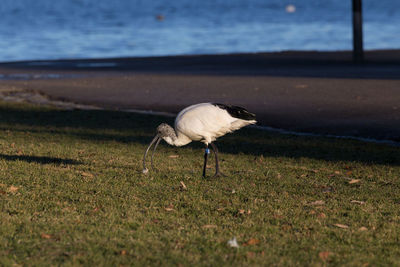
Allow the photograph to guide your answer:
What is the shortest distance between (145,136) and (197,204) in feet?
22.0

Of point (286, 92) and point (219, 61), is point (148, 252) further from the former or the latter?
point (219, 61)

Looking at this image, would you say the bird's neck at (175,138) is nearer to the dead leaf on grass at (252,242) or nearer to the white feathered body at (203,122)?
the white feathered body at (203,122)

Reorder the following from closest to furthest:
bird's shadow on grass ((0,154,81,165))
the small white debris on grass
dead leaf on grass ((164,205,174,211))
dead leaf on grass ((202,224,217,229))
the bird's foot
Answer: the small white debris on grass, dead leaf on grass ((202,224,217,229)), dead leaf on grass ((164,205,174,211)), the bird's foot, bird's shadow on grass ((0,154,81,165))

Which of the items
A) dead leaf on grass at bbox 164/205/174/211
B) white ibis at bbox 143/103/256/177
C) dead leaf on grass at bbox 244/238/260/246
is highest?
white ibis at bbox 143/103/256/177

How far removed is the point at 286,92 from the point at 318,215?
14.8 metres

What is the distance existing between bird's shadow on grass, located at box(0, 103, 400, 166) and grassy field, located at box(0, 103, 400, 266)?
0.23ft

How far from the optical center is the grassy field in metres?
6.89

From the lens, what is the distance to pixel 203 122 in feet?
32.4

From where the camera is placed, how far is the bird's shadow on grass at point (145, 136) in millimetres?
13234

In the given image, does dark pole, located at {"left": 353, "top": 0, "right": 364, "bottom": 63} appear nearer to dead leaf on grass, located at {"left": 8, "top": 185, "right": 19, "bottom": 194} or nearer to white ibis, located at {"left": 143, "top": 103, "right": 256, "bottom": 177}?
white ibis, located at {"left": 143, "top": 103, "right": 256, "bottom": 177}

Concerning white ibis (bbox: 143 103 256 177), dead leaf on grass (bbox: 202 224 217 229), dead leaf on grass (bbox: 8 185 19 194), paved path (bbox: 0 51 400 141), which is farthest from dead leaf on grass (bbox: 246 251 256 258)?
paved path (bbox: 0 51 400 141)

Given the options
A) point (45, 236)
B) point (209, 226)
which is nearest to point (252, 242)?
point (209, 226)

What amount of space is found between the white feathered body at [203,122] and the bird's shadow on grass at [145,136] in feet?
8.14

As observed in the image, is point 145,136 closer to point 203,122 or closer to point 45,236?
point 203,122
